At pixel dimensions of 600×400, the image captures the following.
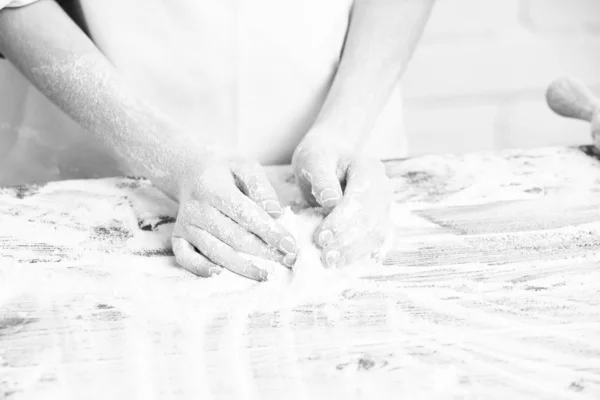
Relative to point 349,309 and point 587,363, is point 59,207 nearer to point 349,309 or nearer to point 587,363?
point 349,309

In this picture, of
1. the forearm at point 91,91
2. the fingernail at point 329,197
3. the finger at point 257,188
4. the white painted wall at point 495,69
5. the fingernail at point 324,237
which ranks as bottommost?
the white painted wall at point 495,69

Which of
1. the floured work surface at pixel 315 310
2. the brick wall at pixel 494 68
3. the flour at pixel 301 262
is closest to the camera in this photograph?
the floured work surface at pixel 315 310

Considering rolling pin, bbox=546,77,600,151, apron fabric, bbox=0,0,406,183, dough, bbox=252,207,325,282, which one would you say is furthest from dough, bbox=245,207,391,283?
rolling pin, bbox=546,77,600,151

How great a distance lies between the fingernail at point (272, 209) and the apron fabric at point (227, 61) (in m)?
0.27

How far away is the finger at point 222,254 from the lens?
0.63 m

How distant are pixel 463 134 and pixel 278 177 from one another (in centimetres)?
104

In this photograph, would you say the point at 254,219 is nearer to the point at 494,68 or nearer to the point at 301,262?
the point at 301,262

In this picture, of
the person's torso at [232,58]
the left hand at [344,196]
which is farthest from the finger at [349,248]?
the person's torso at [232,58]

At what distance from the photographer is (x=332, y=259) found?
0.64 m

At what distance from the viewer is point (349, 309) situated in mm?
560

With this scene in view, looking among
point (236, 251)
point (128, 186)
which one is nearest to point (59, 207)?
point (128, 186)

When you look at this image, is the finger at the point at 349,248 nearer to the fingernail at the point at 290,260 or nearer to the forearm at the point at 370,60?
the fingernail at the point at 290,260

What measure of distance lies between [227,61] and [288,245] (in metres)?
0.36

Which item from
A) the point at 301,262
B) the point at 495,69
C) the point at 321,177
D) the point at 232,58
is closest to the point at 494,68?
the point at 495,69
